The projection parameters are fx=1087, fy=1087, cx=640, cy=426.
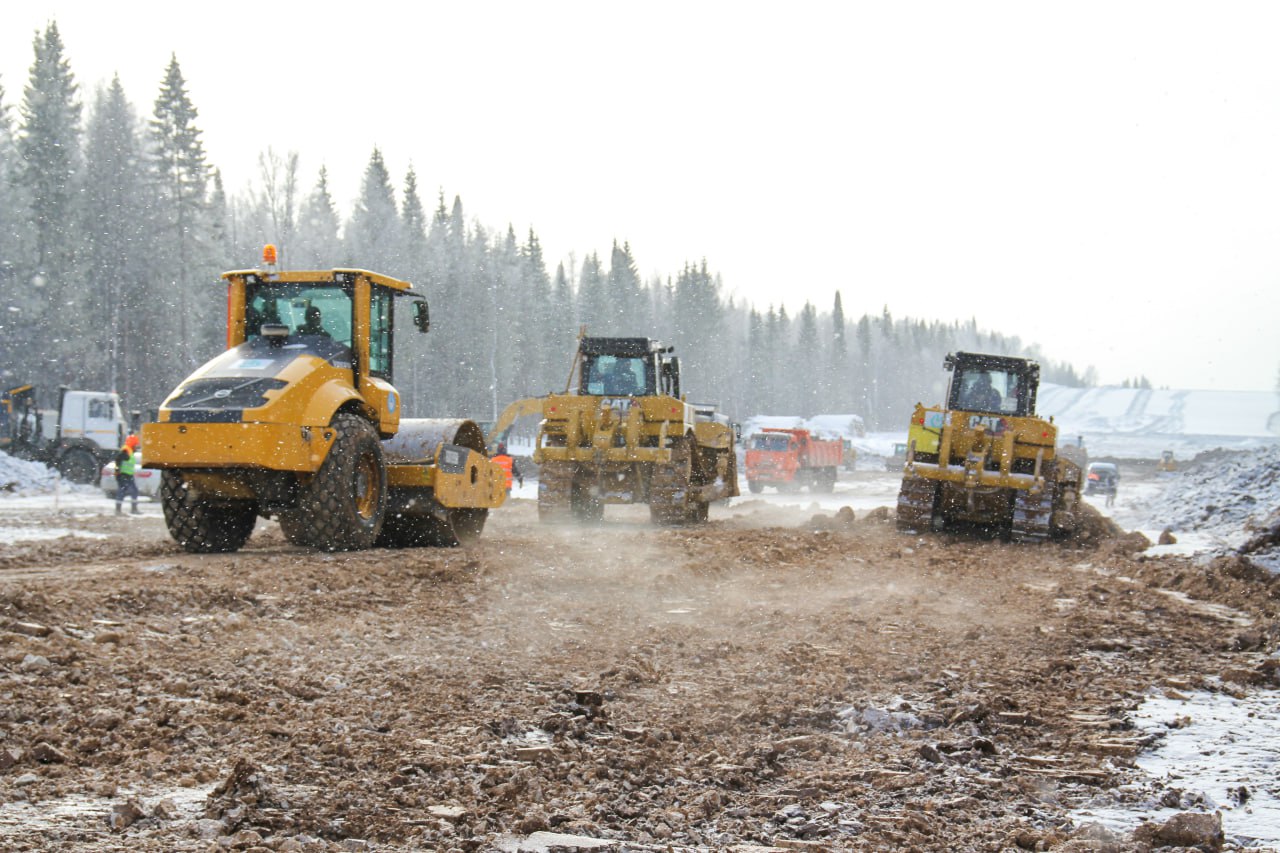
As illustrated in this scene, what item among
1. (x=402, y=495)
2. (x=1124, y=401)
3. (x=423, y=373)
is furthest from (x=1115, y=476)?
(x=1124, y=401)

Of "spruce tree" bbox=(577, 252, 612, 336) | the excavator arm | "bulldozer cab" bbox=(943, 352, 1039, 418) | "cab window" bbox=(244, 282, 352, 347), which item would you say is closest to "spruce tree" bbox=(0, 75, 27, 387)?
the excavator arm

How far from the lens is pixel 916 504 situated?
1692 centimetres

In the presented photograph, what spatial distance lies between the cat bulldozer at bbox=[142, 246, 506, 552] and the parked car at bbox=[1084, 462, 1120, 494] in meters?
30.2

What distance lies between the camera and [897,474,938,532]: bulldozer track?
16906mm

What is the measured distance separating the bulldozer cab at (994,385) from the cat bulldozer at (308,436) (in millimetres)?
8994

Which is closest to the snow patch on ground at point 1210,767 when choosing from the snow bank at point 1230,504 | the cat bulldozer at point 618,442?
the snow bank at point 1230,504

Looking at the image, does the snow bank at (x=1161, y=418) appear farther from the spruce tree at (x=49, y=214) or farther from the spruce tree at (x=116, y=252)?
the spruce tree at (x=49, y=214)

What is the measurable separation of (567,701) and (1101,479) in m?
Result: 36.9

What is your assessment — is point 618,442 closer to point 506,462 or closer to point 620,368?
point 620,368

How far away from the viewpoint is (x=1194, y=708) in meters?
6.19

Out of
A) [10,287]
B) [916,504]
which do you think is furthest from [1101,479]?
[10,287]

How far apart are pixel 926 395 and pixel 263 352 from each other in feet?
483

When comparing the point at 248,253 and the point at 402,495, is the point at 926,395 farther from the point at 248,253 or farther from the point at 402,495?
the point at 402,495

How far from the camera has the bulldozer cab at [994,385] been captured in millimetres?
18094
